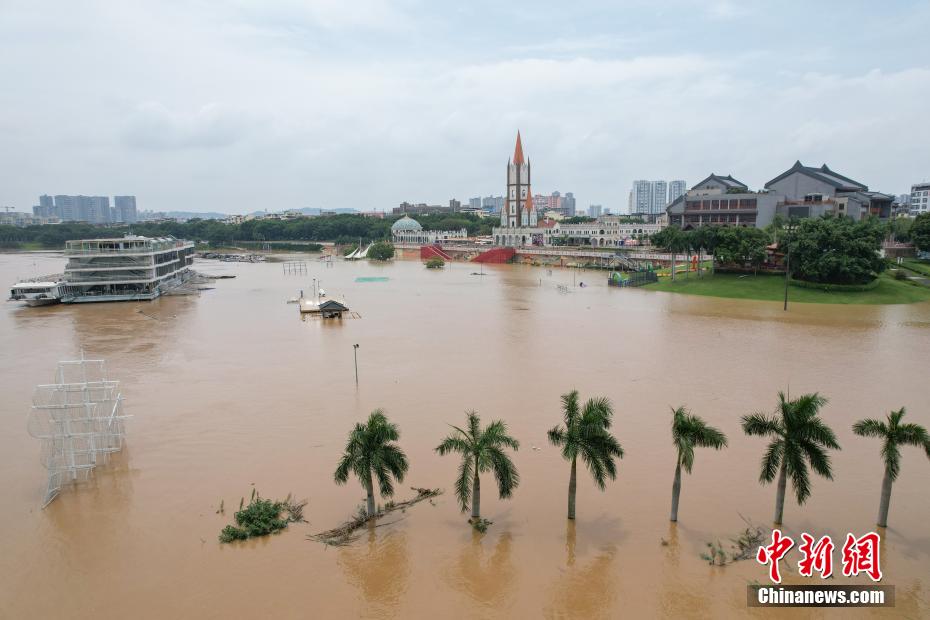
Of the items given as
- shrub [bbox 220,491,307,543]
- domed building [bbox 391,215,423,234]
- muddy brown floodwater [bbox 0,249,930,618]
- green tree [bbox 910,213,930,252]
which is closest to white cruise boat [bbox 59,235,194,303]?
muddy brown floodwater [bbox 0,249,930,618]

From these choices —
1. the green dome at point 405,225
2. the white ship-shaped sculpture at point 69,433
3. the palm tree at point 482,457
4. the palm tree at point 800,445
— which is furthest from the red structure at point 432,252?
the palm tree at point 800,445

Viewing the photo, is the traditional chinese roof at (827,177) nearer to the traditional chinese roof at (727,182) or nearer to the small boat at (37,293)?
the traditional chinese roof at (727,182)

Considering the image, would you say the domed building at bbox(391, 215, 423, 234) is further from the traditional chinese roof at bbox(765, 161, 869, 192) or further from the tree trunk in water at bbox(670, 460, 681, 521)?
the tree trunk in water at bbox(670, 460, 681, 521)

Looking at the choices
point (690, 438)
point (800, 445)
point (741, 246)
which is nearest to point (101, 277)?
point (690, 438)

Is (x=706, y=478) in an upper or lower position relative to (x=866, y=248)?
lower

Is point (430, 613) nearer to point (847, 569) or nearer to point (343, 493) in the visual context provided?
point (343, 493)

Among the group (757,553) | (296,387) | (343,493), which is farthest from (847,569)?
(296,387)

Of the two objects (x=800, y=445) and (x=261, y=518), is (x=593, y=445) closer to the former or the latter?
(x=800, y=445)
